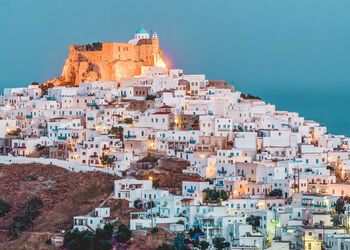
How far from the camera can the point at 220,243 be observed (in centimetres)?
4569

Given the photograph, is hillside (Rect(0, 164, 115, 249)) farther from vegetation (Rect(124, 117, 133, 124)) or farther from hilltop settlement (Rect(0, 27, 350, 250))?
vegetation (Rect(124, 117, 133, 124))

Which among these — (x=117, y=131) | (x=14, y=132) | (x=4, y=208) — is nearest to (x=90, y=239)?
(x=4, y=208)

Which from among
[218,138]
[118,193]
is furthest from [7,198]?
[218,138]

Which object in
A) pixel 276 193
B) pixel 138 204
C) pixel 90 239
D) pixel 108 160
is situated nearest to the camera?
pixel 90 239

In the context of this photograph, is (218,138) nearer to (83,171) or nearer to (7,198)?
(83,171)

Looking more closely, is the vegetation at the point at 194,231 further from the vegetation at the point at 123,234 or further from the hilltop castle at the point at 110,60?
the hilltop castle at the point at 110,60

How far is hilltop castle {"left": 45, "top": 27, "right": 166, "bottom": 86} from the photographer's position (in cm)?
7181

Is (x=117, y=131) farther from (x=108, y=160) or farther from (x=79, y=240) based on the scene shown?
(x=79, y=240)

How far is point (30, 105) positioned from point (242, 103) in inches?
487

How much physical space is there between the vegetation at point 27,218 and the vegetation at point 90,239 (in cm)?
383

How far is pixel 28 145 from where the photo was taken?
59.1 meters

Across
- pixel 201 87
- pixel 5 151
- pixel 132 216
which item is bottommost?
pixel 132 216

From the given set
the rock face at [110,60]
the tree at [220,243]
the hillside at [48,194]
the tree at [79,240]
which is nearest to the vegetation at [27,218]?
the hillside at [48,194]

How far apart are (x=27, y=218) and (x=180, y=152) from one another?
8369 millimetres
